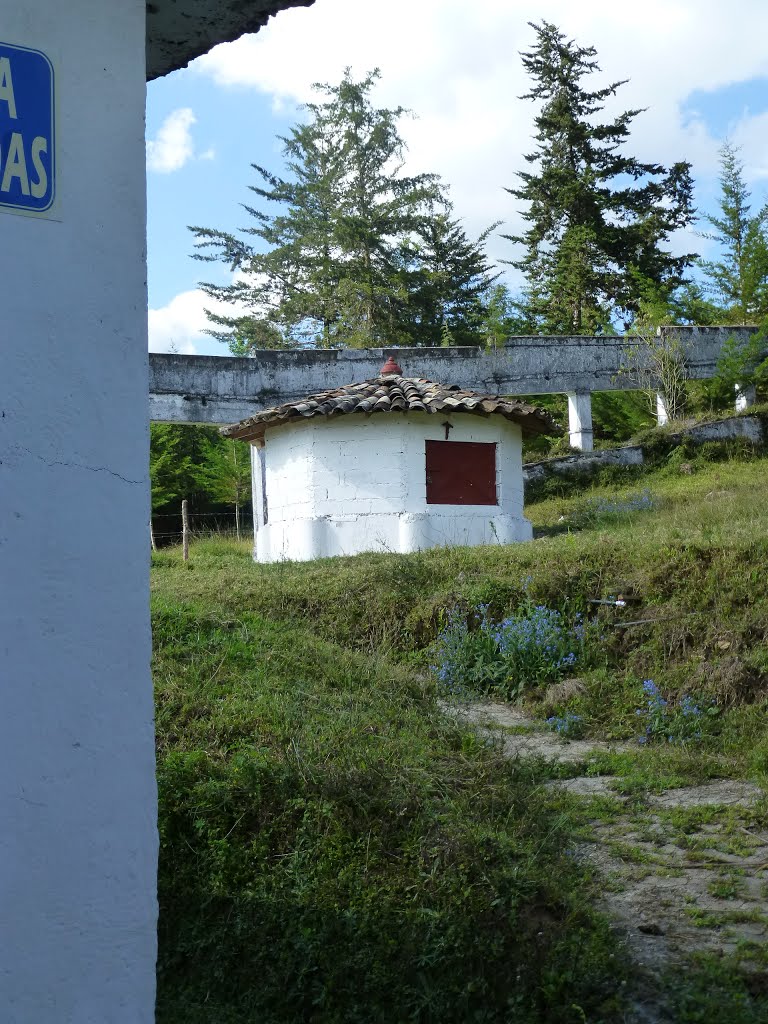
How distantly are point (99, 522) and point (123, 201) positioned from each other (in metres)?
1.07

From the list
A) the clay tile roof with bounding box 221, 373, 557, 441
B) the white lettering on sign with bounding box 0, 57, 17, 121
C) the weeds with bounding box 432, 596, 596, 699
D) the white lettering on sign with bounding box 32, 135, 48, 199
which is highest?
the clay tile roof with bounding box 221, 373, 557, 441

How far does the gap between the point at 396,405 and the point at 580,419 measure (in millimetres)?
10061

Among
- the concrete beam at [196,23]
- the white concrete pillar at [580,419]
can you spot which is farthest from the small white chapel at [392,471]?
the concrete beam at [196,23]

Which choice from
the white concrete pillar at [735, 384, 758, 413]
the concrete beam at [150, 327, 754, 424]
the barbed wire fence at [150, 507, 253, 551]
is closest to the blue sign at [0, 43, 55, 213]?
the concrete beam at [150, 327, 754, 424]

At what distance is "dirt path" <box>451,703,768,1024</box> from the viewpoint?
4609 mm

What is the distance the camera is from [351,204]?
1439 inches

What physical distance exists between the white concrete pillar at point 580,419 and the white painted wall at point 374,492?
7840mm

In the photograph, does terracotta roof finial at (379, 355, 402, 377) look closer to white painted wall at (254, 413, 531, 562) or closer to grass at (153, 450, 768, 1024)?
white painted wall at (254, 413, 531, 562)

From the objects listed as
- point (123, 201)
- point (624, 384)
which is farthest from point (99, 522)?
point (624, 384)

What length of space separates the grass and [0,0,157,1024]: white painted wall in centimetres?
142

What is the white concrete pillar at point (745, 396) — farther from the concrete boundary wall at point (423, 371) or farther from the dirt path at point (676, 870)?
the dirt path at point (676, 870)

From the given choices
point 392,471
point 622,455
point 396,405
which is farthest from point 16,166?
point 622,455

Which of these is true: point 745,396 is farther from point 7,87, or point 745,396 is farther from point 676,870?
point 7,87

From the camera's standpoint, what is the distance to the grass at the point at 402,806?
4.39 metres
